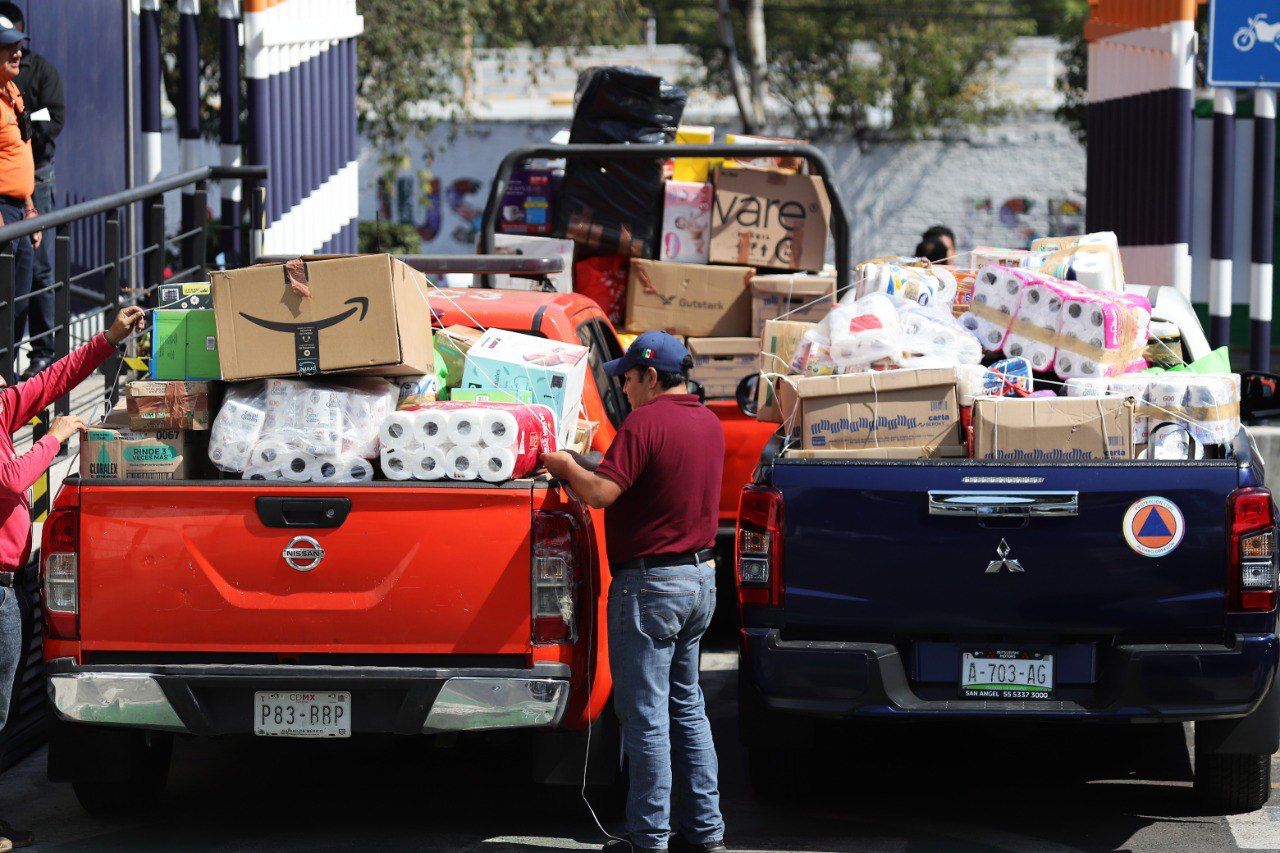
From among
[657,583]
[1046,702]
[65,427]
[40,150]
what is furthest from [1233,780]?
[40,150]

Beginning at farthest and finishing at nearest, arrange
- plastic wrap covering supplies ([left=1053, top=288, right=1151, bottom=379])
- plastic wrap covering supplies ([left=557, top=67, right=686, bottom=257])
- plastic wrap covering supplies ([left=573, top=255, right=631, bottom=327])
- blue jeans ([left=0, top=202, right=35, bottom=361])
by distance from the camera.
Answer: plastic wrap covering supplies ([left=573, top=255, right=631, bottom=327])
plastic wrap covering supplies ([left=557, top=67, right=686, bottom=257])
blue jeans ([left=0, top=202, right=35, bottom=361])
plastic wrap covering supplies ([left=1053, top=288, right=1151, bottom=379])

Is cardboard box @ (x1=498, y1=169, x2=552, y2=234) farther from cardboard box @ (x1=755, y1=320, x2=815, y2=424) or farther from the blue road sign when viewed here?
the blue road sign

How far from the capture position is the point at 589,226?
10.1 metres

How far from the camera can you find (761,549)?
5684mm

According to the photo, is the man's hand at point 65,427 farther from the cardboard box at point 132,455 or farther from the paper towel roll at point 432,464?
the paper towel roll at point 432,464

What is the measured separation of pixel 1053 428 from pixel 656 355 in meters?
1.43

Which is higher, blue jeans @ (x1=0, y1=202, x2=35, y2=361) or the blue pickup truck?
blue jeans @ (x1=0, y1=202, x2=35, y2=361)

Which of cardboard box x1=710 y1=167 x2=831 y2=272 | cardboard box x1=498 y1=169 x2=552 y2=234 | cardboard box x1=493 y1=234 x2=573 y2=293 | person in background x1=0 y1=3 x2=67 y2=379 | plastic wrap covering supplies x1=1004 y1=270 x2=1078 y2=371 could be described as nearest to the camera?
plastic wrap covering supplies x1=1004 y1=270 x2=1078 y2=371

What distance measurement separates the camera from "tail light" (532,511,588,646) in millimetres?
5352

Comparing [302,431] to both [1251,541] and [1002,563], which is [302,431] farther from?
[1251,541]

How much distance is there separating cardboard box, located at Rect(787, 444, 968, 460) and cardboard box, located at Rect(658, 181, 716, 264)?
3932 millimetres

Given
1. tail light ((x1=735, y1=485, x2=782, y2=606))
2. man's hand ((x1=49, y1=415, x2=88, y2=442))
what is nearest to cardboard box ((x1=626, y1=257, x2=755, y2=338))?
tail light ((x1=735, y1=485, x2=782, y2=606))

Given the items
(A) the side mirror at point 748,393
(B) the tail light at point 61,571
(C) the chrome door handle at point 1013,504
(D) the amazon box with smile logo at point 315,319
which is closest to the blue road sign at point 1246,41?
(A) the side mirror at point 748,393

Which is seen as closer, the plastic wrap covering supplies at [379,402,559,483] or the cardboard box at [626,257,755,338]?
the plastic wrap covering supplies at [379,402,559,483]
